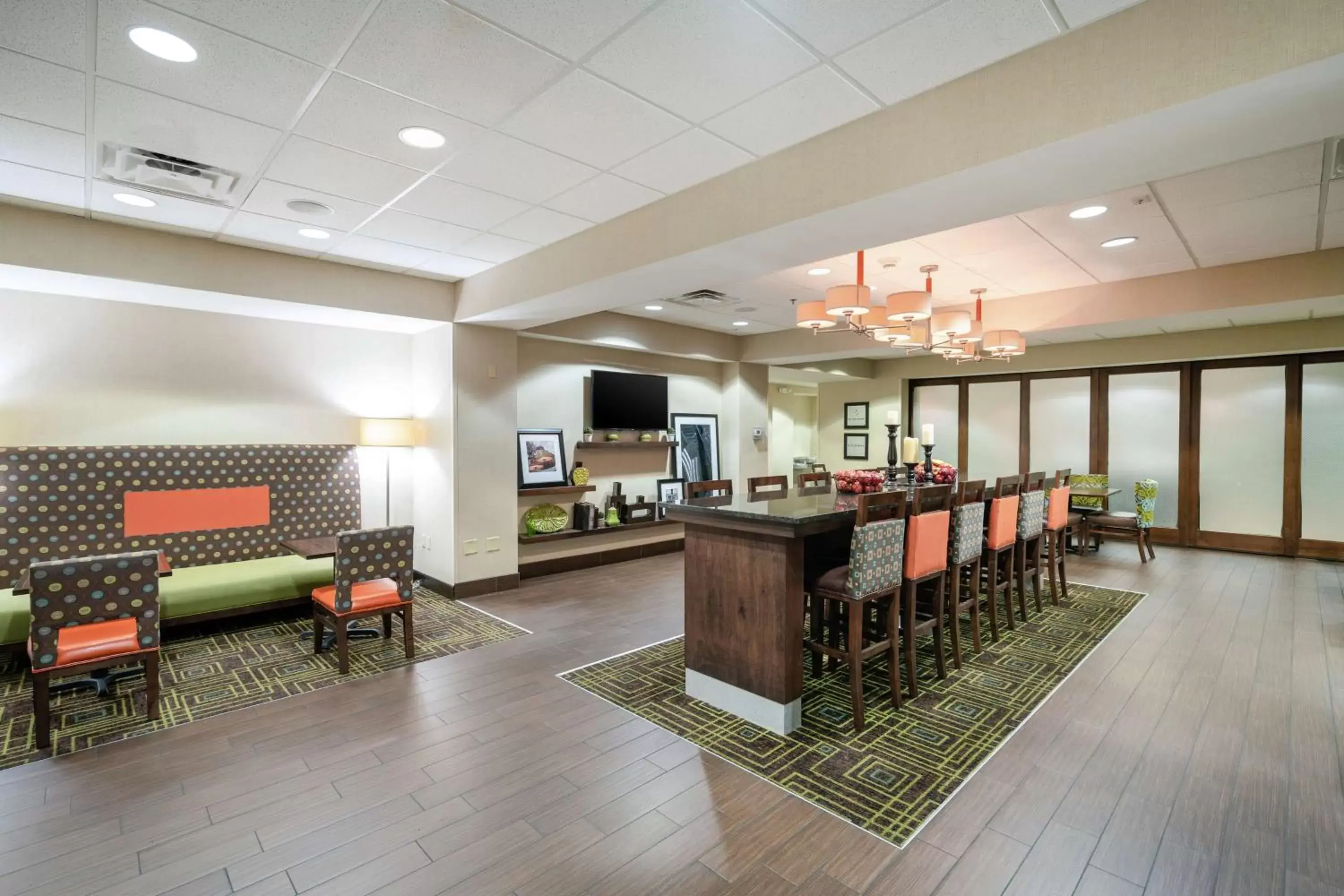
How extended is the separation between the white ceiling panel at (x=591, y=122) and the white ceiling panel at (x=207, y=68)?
0.83m

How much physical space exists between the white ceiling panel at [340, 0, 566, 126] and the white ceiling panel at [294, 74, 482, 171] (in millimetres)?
87

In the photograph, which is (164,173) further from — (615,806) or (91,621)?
(615,806)

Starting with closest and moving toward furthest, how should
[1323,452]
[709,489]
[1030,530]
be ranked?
[709,489]
[1030,530]
[1323,452]

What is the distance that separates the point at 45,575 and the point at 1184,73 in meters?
4.85

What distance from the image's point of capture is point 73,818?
93.7 inches

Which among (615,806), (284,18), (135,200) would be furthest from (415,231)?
(615,806)

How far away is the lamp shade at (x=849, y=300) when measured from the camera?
415 centimetres

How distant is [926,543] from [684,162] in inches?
92.5

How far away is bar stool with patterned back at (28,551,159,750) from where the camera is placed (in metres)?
2.86

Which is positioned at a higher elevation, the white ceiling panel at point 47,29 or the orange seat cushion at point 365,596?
the white ceiling panel at point 47,29

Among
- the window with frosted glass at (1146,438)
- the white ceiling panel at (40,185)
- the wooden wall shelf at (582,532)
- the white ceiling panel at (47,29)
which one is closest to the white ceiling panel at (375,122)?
the white ceiling panel at (47,29)

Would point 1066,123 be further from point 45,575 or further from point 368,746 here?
point 45,575

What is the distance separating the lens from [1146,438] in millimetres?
8195

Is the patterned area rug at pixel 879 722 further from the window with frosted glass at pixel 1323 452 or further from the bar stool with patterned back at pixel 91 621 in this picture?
the window with frosted glass at pixel 1323 452
